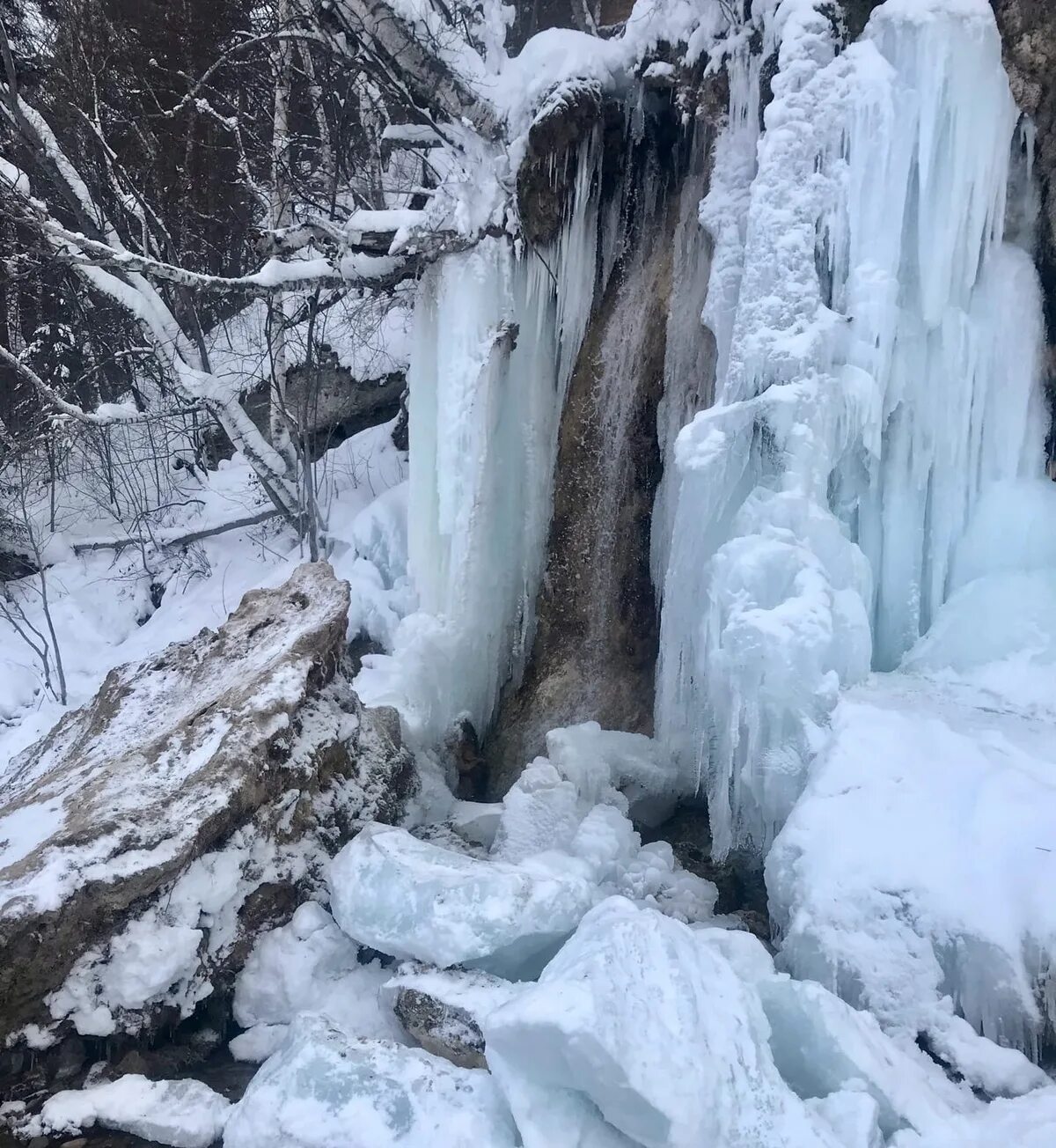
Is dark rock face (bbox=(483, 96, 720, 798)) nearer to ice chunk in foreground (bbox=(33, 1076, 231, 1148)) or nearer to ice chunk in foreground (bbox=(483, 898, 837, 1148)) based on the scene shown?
ice chunk in foreground (bbox=(33, 1076, 231, 1148))

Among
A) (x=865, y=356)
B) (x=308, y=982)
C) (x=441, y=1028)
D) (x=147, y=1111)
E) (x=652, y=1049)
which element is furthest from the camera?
(x=865, y=356)

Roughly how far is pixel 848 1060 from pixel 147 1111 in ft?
6.11

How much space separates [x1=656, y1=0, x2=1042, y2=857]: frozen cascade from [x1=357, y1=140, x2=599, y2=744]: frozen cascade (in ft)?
4.89

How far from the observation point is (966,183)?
3346 millimetres

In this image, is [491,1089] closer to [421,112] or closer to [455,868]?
[455,868]

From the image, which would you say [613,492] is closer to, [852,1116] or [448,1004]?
[448,1004]

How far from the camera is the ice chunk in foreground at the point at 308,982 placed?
2.67m

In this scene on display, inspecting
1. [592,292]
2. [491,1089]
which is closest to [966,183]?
[592,292]

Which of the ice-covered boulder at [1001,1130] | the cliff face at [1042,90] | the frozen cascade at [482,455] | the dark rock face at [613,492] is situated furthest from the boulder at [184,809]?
the cliff face at [1042,90]

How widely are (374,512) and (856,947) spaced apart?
548cm

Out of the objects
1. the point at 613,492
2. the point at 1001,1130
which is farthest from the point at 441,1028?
the point at 613,492

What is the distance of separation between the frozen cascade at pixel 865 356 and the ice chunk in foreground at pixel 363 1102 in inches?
59.2

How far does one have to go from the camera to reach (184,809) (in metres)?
2.82

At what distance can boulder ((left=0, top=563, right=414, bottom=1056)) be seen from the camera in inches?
98.8
